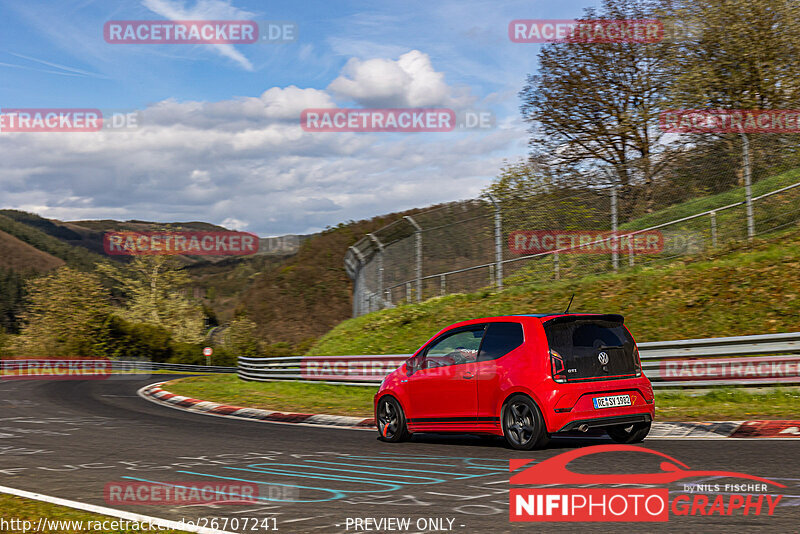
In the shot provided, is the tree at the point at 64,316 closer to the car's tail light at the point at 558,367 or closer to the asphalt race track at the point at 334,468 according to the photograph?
the asphalt race track at the point at 334,468

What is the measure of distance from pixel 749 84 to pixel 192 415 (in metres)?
22.2

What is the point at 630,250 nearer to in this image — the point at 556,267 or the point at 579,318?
the point at 556,267

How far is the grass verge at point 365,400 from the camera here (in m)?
10.6

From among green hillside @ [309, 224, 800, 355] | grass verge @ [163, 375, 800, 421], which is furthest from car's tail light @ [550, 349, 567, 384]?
green hillside @ [309, 224, 800, 355]

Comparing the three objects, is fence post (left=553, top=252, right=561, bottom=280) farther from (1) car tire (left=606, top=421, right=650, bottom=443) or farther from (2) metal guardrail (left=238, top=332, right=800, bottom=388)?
(1) car tire (left=606, top=421, right=650, bottom=443)

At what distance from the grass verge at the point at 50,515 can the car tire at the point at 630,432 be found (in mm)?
5632

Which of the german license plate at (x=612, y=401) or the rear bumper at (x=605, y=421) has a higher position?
the german license plate at (x=612, y=401)

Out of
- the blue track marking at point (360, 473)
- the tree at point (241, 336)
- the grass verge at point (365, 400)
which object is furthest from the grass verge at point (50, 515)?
the tree at point (241, 336)

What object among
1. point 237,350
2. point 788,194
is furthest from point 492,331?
point 237,350

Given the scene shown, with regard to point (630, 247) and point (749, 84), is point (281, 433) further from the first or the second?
point (749, 84)

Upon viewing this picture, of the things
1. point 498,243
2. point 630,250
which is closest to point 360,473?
point 630,250

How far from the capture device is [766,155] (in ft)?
61.3

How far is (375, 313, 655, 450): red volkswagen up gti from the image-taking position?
26.7 ft

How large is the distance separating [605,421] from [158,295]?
86.3 metres
